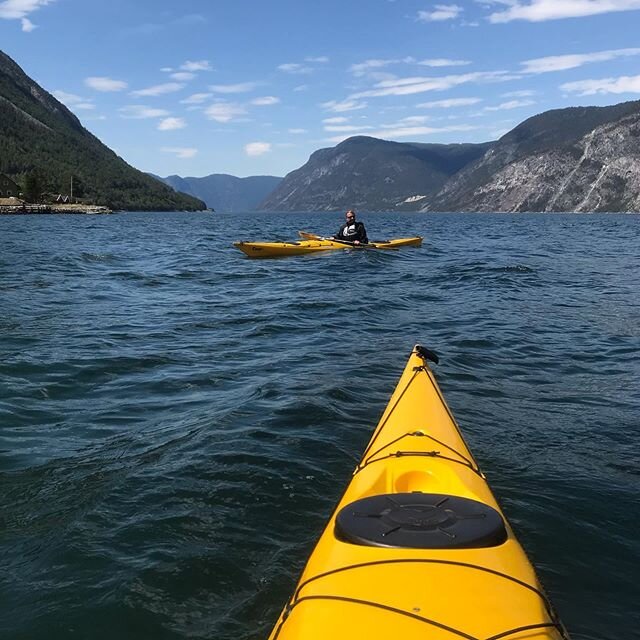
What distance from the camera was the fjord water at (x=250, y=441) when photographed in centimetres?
377

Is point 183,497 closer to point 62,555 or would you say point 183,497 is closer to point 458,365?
point 62,555

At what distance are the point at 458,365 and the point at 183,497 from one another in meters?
5.34

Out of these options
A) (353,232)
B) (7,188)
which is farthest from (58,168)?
(353,232)

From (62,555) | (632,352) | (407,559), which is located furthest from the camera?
(632,352)

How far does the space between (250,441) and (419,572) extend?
3.49 meters

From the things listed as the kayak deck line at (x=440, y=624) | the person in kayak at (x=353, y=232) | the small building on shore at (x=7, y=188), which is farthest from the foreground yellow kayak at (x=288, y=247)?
the small building on shore at (x=7, y=188)

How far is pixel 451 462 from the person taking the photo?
4.15 m

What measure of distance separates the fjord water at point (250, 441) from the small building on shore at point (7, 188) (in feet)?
369

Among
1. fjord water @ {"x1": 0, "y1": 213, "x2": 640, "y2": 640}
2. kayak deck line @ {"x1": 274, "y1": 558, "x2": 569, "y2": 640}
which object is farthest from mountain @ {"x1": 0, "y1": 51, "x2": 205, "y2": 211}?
kayak deck line @ {"x1": 274, "y1": 558, "x2": 569, "y2": 640}

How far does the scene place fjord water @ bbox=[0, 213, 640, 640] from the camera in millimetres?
3768

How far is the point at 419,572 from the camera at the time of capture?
2750 millimetres

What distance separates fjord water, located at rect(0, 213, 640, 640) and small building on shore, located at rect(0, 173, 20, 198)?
369 feet

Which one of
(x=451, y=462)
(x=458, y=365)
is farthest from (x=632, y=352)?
(x=451, y=462)

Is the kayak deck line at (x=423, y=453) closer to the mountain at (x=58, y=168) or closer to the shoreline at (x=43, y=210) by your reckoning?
the shoreline at (x=43, y=210)
